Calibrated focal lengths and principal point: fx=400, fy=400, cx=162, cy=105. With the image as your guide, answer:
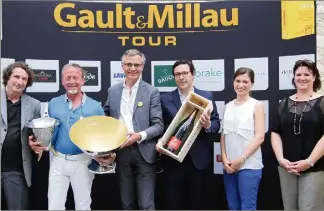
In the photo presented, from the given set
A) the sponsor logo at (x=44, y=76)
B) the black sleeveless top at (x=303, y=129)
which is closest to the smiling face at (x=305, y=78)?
the black sleeveless top at (x=303, y=129)

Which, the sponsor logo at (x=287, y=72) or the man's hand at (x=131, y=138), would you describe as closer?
the man's hand at (x=131, y=138)

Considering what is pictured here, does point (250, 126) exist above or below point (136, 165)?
above

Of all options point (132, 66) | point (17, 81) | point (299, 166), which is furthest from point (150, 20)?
point (299, 166)

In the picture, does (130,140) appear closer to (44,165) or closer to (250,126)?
(250,126)

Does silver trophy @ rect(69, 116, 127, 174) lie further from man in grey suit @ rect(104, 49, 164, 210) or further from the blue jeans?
the blue jeans

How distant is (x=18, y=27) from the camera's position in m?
3.75

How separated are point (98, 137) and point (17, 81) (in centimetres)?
74

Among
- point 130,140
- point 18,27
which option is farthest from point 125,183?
point 18,27

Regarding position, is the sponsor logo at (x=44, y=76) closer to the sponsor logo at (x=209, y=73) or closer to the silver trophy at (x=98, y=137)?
the silver trophy at (x=98, y=137)

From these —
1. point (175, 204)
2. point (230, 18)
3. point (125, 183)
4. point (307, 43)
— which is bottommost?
point (175, 204)

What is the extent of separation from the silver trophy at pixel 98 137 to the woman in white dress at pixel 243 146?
847mm

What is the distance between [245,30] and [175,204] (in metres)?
1.75

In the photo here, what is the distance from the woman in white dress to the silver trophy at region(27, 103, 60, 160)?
1339 mm

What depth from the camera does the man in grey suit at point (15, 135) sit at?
3014 mm
